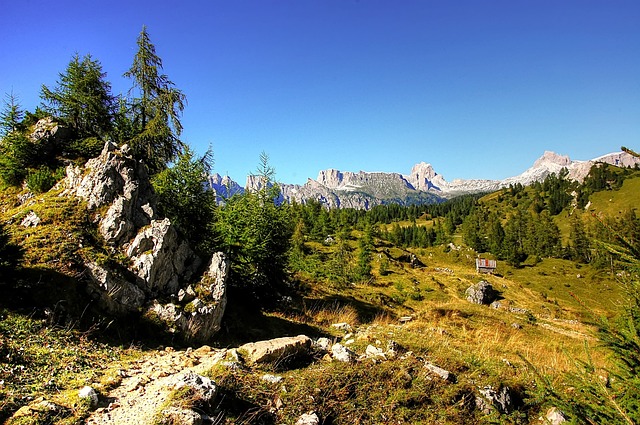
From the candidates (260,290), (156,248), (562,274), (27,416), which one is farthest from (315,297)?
(562,274)

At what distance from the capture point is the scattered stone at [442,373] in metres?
9.24

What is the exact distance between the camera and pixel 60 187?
1311 centimetres

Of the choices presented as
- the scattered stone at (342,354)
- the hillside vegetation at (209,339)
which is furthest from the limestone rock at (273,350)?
the scattered stone at (342,354)

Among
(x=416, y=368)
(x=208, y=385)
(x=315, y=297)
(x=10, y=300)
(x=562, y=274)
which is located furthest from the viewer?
(x=562, y=274)

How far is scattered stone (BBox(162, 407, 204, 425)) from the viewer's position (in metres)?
5.77

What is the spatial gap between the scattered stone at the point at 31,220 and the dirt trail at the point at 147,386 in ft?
22.0

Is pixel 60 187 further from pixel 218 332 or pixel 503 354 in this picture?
pixel 503 354

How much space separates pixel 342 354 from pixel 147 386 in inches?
205

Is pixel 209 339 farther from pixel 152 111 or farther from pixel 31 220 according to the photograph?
pixel 152 111

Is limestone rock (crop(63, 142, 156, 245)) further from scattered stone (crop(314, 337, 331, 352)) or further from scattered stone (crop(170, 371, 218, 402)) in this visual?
scattered stone (crop(314, 337, 331, 352))

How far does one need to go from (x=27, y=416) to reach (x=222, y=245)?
996 cm

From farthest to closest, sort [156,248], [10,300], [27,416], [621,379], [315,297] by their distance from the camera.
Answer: [315,297]
[156,248]
[10,300]
[27,416]
[621,379]

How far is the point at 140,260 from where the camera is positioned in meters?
11.2

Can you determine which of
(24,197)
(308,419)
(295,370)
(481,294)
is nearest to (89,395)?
(308,419)
